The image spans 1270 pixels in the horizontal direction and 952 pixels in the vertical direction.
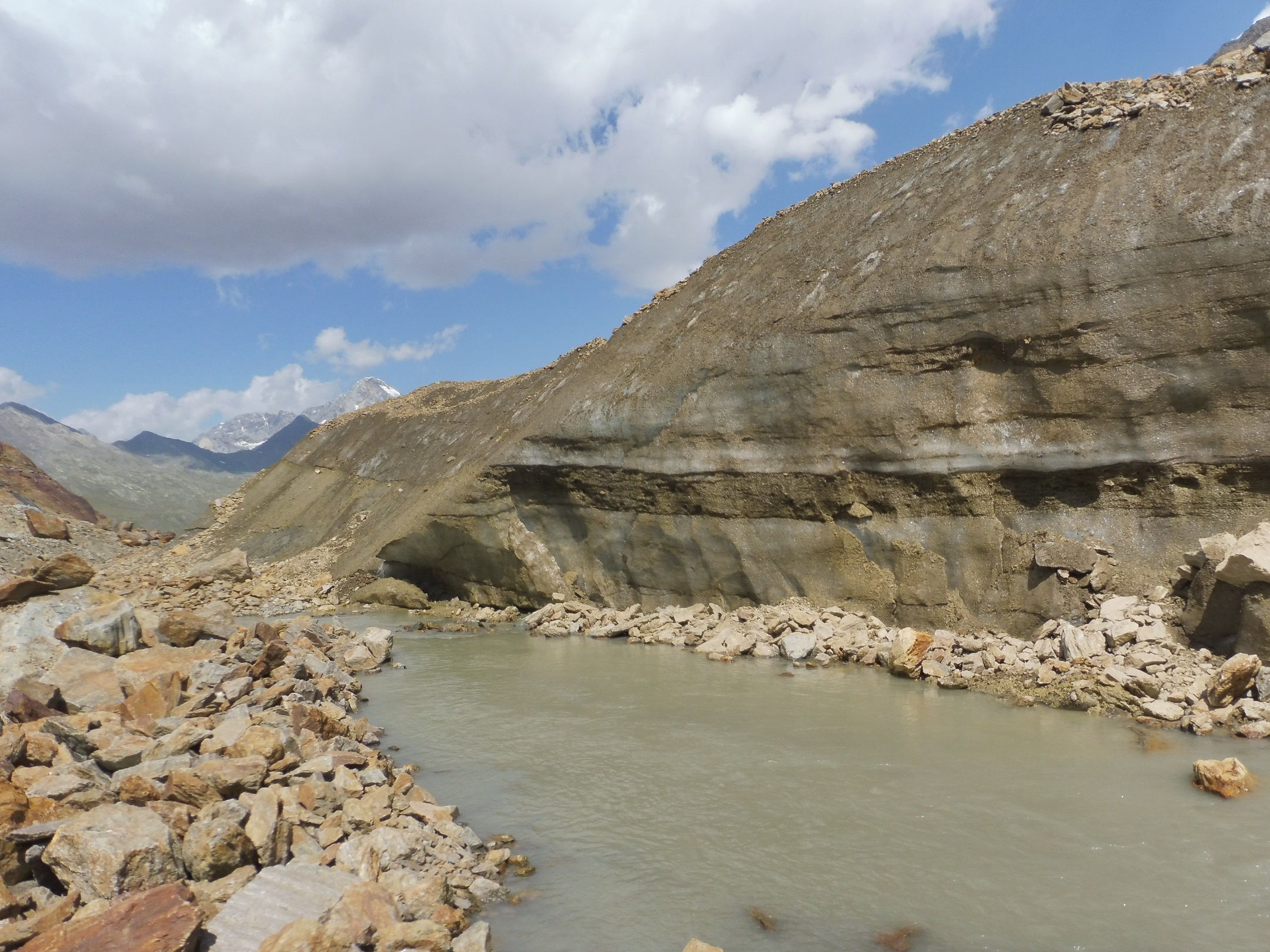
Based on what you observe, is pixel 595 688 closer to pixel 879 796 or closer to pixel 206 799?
pixel 879 796

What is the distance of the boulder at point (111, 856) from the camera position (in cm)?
404

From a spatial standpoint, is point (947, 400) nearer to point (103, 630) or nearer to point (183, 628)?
point (183, 628)

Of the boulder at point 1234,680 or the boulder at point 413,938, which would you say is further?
the boulder at point 1234,680

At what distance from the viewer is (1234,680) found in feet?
23.8

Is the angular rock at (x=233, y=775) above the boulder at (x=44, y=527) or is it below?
below

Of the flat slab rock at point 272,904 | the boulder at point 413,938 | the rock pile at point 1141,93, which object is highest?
the rock pile at point 1141,93

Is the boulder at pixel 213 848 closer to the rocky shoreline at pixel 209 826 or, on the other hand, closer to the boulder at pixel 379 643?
the rocky shoreline at pixel 209 826

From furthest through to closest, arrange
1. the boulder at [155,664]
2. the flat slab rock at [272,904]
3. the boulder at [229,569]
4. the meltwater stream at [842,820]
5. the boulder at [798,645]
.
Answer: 1. the boulder at [229,569]
2. the boulder at [798,645]
3. the boulder at [155,664]
4. the meltwater stream at [842,820]
5. the flat slab rock at [272,904]

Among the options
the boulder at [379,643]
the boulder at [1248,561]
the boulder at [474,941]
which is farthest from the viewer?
the boulder at [379,643]

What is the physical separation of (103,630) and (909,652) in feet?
29.7

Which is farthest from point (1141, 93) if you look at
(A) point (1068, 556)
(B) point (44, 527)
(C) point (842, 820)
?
(B) point (44, 527)

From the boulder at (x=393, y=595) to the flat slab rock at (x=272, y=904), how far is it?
12727mm

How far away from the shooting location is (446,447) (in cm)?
2156

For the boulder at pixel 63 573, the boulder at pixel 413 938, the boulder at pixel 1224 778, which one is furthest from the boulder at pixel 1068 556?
the boulder at pixel 63 573
